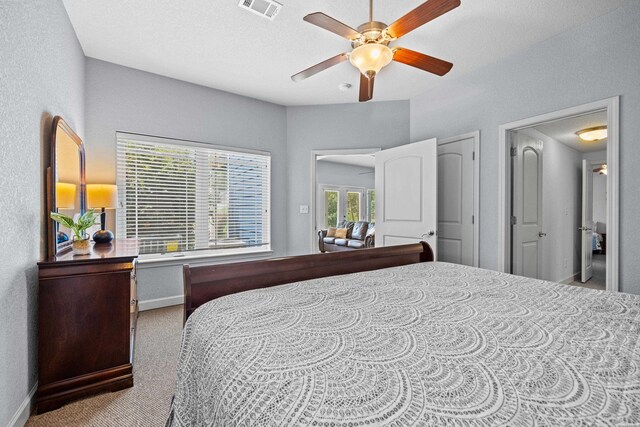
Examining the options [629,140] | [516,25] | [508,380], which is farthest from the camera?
[516,25]

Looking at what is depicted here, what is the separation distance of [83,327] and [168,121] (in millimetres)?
Result: 2395

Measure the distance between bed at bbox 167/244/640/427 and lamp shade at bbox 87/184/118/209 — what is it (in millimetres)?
1620

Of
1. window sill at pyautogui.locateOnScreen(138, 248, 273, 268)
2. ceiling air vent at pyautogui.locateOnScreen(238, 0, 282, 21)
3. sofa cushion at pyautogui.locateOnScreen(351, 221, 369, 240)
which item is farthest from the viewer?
sofa cushion at pyautogui.locateOnScreen(351, 221, 369, 240)

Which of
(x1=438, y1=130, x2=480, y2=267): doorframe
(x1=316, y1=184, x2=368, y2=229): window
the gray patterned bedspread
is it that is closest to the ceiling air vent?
the gray patterned bedspread

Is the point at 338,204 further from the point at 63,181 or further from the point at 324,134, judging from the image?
the point at 63,181

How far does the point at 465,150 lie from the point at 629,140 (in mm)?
1325


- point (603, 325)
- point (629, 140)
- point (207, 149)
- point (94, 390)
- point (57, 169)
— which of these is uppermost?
point (207, 149)

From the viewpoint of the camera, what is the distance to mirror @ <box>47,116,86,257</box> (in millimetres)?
1837

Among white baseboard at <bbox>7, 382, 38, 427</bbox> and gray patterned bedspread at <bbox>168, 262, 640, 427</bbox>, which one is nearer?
gray patterned bedspread at <bbox>168, 262, 640, 427</bbox>

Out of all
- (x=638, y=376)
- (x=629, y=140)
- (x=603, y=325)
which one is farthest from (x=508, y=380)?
(x=629, y=140)

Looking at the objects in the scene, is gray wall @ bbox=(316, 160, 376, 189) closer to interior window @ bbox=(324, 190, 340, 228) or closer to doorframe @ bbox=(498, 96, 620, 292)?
interior window @ bbox=(324, 190, 340, 228)

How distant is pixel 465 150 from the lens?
329cm

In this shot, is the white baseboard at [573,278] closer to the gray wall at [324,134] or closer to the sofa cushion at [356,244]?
the gray wall at [324,134]

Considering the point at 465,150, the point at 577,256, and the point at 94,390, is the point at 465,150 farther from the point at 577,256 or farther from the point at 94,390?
the point at 94,390
